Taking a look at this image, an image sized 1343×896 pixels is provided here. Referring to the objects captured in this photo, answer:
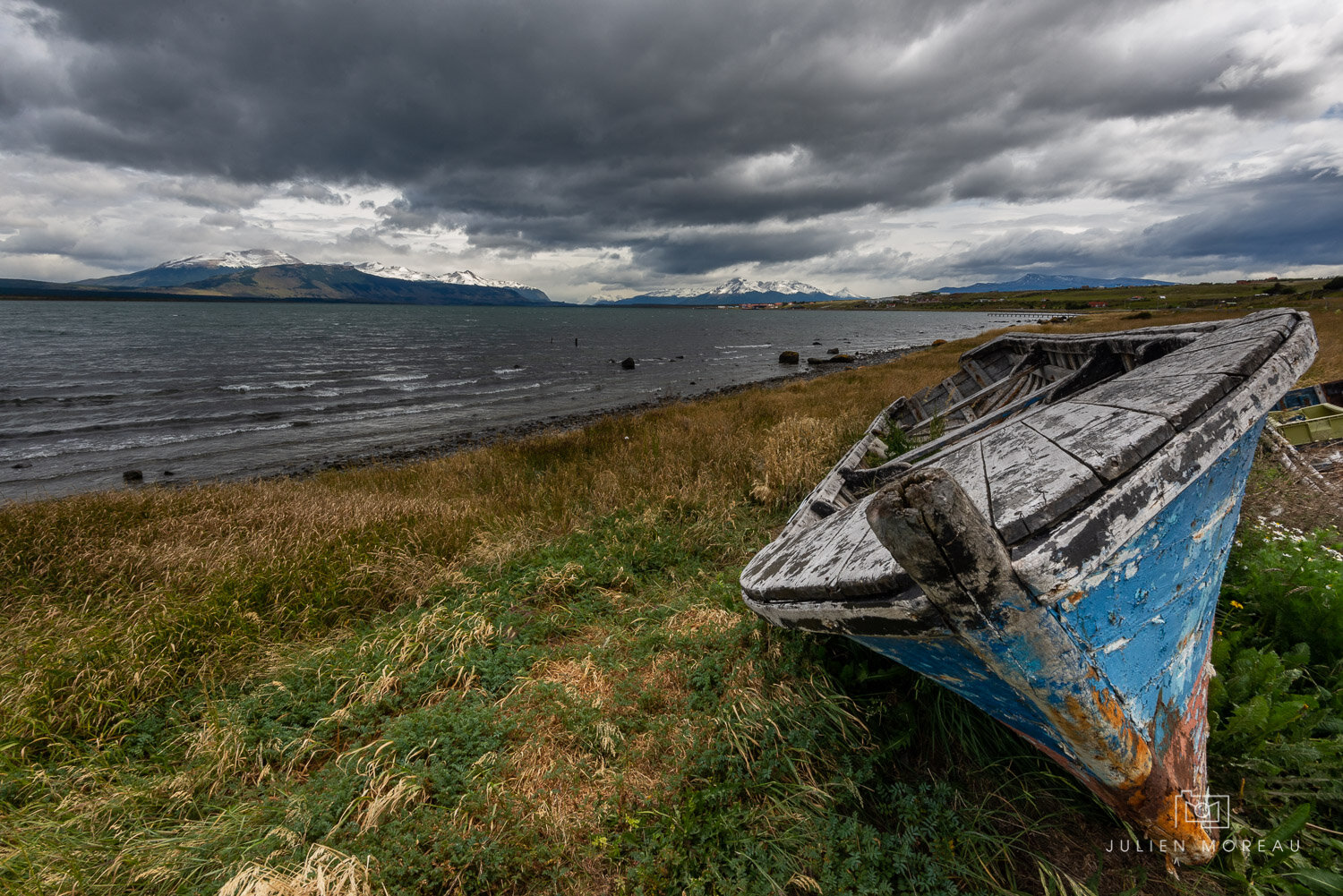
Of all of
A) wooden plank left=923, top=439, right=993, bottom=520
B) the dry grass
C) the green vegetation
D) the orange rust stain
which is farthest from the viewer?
the green vegetation

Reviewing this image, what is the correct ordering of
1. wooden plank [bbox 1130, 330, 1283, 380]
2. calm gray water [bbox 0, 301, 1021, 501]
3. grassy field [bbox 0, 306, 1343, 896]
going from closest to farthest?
wooden plank [bbox 1130, 330, 1283, 380] < grassy field [bbox 0, 306, 1343, 896] < calm gray water [bbox 0, 301, 1021, 501]

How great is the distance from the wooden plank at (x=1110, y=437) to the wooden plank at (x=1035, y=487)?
0.05 m

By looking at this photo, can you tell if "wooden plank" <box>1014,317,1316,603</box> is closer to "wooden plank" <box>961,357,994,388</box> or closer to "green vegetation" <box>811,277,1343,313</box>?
"wooden plank" <box>961,357,994,388</box>

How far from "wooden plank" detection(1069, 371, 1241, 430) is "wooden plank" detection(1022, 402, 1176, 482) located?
47 mm

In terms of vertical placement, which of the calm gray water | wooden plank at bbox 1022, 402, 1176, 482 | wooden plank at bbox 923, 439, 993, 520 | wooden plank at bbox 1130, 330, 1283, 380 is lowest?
the calm gray water

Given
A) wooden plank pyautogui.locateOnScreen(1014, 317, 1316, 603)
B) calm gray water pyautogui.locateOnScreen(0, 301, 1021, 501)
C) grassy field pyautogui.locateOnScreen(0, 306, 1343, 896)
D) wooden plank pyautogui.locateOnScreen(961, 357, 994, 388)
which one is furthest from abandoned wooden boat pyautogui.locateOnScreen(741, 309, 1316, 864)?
calm gray water pyautogui.locateOnScreen(0, 301, 1021, 501)

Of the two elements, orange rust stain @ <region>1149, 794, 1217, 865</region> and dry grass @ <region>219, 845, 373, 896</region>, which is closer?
orange rust stain @ <region>1149, 794, 1217, 865</region>

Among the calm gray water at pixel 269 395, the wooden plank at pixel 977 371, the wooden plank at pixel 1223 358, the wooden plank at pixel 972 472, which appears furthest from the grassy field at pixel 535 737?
the calm gray water at pixel 269 395

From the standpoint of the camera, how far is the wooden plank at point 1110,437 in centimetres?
178

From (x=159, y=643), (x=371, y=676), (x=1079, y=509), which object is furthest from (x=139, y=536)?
(x=1079, y=509)

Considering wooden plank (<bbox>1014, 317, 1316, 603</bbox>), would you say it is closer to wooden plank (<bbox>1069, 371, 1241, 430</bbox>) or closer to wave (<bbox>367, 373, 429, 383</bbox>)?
wooden plank (<bbox>1069, 371, 1241, 430</bbox>)

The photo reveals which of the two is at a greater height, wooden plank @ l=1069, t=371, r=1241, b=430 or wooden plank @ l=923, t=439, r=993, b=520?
wooden plank @ l=1069, t=371, r=1241, b=430

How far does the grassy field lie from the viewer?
2582 mm

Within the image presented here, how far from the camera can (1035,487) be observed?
1.82 metres
